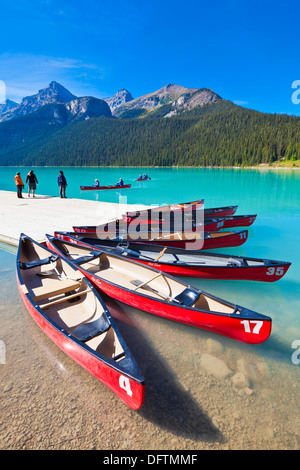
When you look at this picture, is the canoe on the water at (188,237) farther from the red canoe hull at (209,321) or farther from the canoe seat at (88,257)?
the red canoe hull at (209,321)

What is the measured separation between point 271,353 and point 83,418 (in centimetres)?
372

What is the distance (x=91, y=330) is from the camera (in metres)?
4.36

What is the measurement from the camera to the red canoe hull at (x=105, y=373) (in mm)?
3135

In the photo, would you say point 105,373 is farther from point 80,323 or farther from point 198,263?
point 198,263

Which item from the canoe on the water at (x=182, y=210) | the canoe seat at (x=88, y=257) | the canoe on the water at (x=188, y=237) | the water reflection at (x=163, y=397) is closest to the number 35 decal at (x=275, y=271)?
the water reflection at (x=163, y=397)

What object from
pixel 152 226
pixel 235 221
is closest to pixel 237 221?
pixel 235 221

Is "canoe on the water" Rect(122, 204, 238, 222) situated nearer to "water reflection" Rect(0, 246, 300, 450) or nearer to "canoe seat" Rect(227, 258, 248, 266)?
"canoe seat" Rect(227, 258, 248, 266)

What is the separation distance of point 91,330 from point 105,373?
101 cm

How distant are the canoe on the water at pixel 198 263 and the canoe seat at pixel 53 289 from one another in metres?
2.39

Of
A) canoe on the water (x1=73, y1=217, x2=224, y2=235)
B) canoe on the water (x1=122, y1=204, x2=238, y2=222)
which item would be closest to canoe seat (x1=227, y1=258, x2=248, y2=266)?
canoe on the water (x1=73, y1=217, x2=224, y2=235)

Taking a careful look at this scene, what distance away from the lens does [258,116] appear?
159 metres

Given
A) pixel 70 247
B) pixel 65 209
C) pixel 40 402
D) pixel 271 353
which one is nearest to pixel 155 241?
pixel 70 247

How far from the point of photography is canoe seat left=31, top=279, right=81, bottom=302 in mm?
5453

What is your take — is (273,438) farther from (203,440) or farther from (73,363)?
(73,363)
